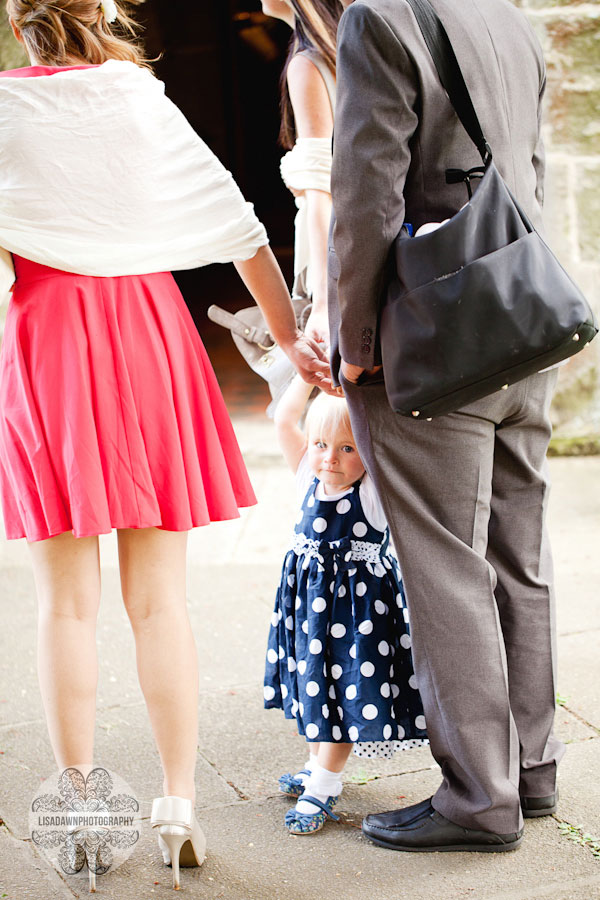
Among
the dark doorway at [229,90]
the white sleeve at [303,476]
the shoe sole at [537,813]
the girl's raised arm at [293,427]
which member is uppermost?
the girl's raised arm at [293,427]

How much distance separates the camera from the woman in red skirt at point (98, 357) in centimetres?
220

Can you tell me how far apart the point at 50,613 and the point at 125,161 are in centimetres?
95

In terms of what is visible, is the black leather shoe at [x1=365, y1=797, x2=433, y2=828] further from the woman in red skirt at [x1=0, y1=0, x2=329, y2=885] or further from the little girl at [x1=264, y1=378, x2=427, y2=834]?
the woman in red skirt at [x1=0, y1=0, x2=329, y2=885]

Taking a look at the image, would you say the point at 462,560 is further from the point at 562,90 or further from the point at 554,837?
the point at 562,90

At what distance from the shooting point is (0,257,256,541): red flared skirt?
222cm

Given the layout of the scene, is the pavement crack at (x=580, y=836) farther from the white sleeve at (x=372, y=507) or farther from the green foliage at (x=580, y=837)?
the white sleeve at (x=372, y=507)

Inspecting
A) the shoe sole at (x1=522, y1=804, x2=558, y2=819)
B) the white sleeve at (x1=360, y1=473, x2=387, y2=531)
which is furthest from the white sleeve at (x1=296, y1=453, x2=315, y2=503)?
the shoe sole at (x1=522, y1=804, x2=558, y2=819)

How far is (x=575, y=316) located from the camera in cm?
204

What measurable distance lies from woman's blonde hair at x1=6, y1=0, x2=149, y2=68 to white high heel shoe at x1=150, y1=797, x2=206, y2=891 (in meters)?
1.58

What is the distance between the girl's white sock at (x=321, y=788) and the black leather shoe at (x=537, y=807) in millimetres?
437

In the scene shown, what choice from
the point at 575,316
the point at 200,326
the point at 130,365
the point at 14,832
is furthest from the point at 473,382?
the point at 200,326

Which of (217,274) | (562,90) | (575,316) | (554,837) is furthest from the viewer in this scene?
(217,274)

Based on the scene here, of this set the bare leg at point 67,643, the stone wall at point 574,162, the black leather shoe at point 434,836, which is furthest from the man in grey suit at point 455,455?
the stone wall at point 574,162
